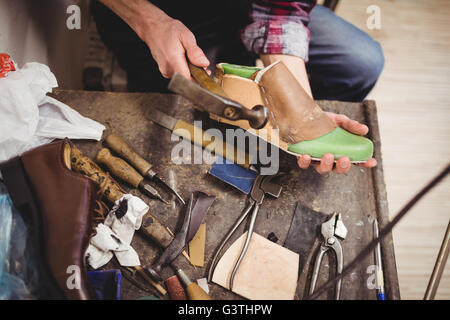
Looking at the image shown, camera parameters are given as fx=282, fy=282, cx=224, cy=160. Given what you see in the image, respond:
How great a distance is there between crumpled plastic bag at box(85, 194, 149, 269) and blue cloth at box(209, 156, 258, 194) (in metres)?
0.23

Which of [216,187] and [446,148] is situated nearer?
[216,187]

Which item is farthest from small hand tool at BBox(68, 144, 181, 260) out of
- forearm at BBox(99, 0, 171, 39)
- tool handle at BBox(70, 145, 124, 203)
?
forearm at BBox(99, 0, 171, 39)

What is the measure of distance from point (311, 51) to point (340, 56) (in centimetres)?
12

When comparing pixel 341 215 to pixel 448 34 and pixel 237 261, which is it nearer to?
pixel 237 261

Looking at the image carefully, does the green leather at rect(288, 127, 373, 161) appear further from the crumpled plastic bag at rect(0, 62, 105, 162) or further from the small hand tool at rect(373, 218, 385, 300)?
the crumpled plastic bag at rect(0, 62, 105, 162)

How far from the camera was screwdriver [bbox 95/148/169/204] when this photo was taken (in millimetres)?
806

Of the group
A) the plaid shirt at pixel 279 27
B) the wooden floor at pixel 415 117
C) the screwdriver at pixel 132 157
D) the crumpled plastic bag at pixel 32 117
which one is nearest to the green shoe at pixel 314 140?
the plaid shirt at pixel 279 27

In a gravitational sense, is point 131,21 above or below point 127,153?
above

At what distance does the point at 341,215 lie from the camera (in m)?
0.85

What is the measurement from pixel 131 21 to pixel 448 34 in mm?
2303

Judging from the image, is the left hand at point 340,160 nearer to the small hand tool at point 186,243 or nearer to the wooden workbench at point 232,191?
the wooden workbench at point 232,191

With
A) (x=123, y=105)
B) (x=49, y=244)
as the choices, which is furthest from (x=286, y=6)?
(x=49, y=244)

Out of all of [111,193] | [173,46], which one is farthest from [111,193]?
[173,46]

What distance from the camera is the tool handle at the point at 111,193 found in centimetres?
75
